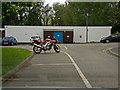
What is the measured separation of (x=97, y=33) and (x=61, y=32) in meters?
6.88

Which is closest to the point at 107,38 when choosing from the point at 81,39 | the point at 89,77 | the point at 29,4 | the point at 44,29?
the point at 81,39

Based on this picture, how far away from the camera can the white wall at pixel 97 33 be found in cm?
3712

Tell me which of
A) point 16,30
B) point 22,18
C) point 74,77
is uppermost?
point 22,18

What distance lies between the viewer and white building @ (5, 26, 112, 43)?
1398 inches

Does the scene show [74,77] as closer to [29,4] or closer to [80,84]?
[80,84]

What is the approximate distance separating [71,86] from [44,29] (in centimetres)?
3064

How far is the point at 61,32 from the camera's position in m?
36.0

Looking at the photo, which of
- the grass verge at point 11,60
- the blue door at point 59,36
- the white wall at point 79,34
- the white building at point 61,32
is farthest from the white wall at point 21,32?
the grass verge at point 11,60

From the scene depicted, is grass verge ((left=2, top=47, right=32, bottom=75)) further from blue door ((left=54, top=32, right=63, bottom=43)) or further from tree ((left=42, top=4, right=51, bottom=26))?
tree ((left=42, top=4, right=51, bottom=26))

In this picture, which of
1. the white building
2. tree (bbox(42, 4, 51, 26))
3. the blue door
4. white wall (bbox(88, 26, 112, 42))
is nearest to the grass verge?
the white building

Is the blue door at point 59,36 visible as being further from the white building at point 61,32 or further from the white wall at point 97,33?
the white wall at point 97,33

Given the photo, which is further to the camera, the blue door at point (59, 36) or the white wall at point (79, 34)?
the white wall at point (79, 34)

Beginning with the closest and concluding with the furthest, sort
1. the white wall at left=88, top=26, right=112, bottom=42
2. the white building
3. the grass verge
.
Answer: the grass verge < the white building < the white wall at left=88, top=26, right=112, bottom=42

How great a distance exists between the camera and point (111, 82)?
641cm
